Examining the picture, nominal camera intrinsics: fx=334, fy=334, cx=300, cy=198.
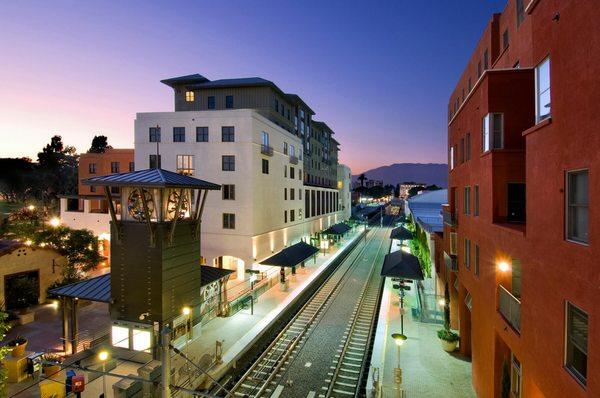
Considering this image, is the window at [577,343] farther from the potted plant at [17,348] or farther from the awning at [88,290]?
the potted plant at [17,348]

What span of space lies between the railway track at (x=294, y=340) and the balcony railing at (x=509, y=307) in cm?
782

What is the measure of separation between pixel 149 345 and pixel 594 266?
1656cm

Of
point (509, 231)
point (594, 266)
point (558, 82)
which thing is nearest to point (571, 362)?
point (594, 266)

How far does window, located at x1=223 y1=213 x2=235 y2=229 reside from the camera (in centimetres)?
3203

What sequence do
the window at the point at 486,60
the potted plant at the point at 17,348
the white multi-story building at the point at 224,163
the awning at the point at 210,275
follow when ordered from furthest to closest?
the white multi-story building at the point at 224,163 → the window at the point at 486,60 → the awning at the point at 210,275 → the potted plant at the point at 17,348

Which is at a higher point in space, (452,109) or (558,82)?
(452,109)

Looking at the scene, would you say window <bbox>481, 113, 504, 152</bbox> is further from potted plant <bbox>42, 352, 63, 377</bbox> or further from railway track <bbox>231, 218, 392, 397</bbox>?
potted plant <bbox>42, 352, 63, 377</bbox>

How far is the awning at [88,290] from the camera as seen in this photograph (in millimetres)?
15453

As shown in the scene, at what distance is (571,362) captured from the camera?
20.4 ft

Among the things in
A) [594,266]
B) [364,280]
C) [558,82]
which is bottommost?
[364,280]

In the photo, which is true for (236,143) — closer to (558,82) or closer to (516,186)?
(516,186)

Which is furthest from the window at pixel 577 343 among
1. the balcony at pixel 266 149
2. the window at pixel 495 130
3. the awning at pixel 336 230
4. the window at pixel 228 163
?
the awning at pixel 336 230

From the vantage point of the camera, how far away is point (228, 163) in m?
31.9

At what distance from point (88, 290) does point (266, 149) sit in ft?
70.2
